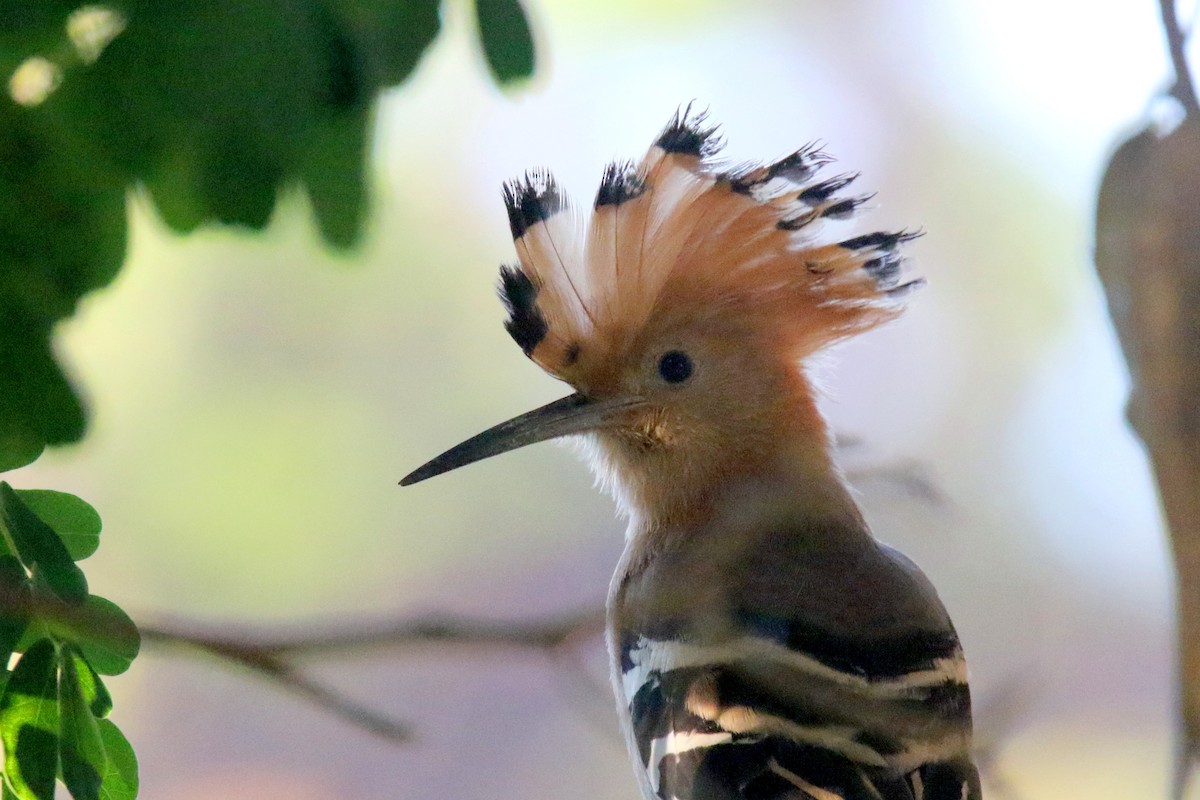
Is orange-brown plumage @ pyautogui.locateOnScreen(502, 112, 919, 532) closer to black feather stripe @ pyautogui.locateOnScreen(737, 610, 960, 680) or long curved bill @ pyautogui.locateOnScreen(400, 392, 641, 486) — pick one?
long curved bill @ pyautogui.locateOnScreen(400, 392, 641, 486)

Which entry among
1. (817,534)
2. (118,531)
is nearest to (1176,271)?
(817,534)

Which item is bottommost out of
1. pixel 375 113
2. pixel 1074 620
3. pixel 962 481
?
pixel 1074 620

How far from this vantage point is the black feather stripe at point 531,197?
3.40 ft

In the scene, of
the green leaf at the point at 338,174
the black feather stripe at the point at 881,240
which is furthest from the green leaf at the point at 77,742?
the black feather stripe at the point at 881,240

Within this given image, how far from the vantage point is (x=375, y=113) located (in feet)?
2.16

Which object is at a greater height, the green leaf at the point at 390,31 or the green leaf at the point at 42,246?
the green leaf at the point at 390,31

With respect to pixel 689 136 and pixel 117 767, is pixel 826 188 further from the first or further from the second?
pixel 117 767

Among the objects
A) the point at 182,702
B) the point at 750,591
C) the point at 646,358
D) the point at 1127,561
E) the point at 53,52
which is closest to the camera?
the point at 53,52

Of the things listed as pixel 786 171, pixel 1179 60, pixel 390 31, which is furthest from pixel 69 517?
pixel 1179 60

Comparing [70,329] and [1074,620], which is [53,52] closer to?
[70,329]

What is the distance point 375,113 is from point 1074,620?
101cm

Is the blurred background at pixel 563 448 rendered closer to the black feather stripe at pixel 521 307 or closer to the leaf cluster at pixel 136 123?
the black feather stripe at pixel 521 307

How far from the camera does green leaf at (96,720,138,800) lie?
28.7 inches

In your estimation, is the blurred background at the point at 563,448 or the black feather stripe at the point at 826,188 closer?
the black feather stripe at the point at 826,188
